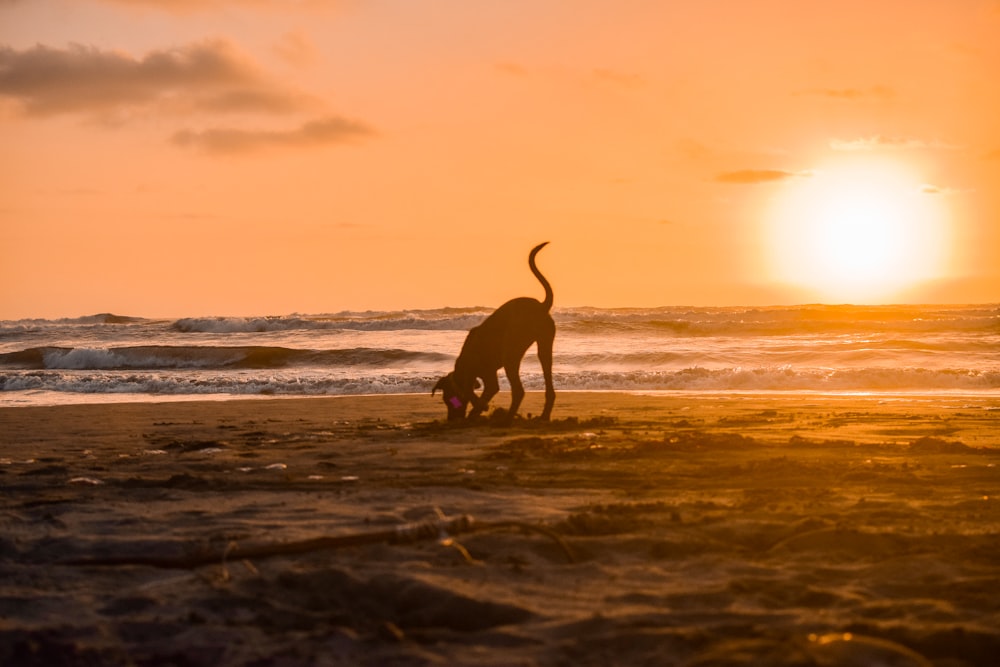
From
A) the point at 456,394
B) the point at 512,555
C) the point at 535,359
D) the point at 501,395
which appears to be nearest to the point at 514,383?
the point at 456,394

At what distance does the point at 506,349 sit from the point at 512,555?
263 inches

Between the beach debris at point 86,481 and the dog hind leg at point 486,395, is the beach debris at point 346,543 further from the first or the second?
the dog hind leg at point 486,395

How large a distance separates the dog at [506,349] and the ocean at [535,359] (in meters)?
7.61

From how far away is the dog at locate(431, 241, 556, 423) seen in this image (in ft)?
36.5

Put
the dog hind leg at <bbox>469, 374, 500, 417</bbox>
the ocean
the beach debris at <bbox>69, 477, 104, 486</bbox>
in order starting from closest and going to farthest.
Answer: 1. the beach debris at <bbox>69, 477, 104, 486</bbox>
2. the dog hind leg at <bbox>469, 374, 500, 417</bbox>
3. the ocean

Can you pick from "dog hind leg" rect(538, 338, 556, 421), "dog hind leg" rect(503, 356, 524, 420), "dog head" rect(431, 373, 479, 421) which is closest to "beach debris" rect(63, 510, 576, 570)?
"dog hind leg" rect(503, 356, 524, 420)

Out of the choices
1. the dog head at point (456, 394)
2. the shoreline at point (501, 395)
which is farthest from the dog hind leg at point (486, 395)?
the shoreline at point (501, 395)

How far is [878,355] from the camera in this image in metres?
23.4

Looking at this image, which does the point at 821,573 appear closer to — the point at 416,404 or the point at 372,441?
the point at 372,441

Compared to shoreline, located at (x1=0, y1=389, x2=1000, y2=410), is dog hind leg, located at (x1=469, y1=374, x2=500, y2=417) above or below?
above

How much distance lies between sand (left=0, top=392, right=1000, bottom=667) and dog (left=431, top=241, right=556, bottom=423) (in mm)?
2315

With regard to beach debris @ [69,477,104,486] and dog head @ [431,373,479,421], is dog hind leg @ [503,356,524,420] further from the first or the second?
beach debris @ [69,477,104,486]

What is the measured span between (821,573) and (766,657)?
3.83 ft

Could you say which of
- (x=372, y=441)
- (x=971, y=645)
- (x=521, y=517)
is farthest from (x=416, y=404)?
(x=971, y=645)
